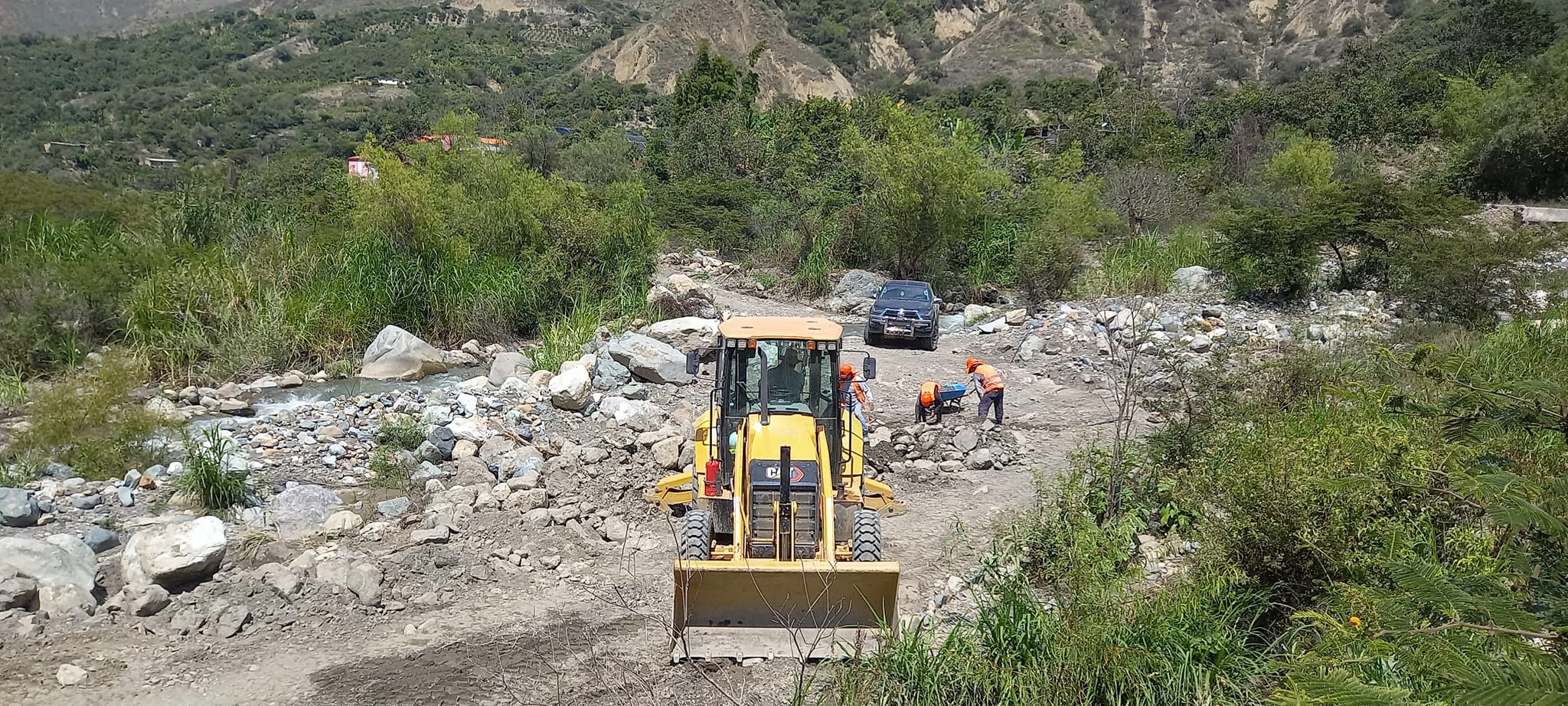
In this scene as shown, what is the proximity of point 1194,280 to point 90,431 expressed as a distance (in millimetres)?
19535

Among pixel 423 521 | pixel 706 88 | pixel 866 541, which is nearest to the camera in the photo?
pixel 866 541

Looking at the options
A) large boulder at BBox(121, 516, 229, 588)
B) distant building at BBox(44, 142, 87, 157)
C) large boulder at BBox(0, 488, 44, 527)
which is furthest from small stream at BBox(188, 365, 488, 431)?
distant building at BBox(44, 142, 87, 157)

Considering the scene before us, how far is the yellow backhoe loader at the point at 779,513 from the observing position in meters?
5.32

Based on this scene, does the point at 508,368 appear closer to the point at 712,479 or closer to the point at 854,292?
the point at 712,479

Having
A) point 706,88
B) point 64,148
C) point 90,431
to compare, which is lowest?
point 90,431

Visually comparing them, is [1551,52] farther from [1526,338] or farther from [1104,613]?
[1104,613]

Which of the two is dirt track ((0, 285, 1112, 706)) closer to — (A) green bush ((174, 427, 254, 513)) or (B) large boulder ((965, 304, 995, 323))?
(A) green bush ((174, 427, 254, 513))

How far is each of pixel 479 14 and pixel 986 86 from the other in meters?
73.7

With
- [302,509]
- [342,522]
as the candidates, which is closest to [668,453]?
[342,522]

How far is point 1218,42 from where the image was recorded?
79.4 metres

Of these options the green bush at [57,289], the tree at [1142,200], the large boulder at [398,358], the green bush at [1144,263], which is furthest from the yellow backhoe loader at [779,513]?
the tree at [1142,200]

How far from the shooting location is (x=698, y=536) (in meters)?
6.26

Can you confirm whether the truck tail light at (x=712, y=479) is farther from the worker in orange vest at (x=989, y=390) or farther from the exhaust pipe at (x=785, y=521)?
the worker in orange vest at (x=989, y=390)

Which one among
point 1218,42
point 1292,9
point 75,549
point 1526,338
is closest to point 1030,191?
point 1526,338
